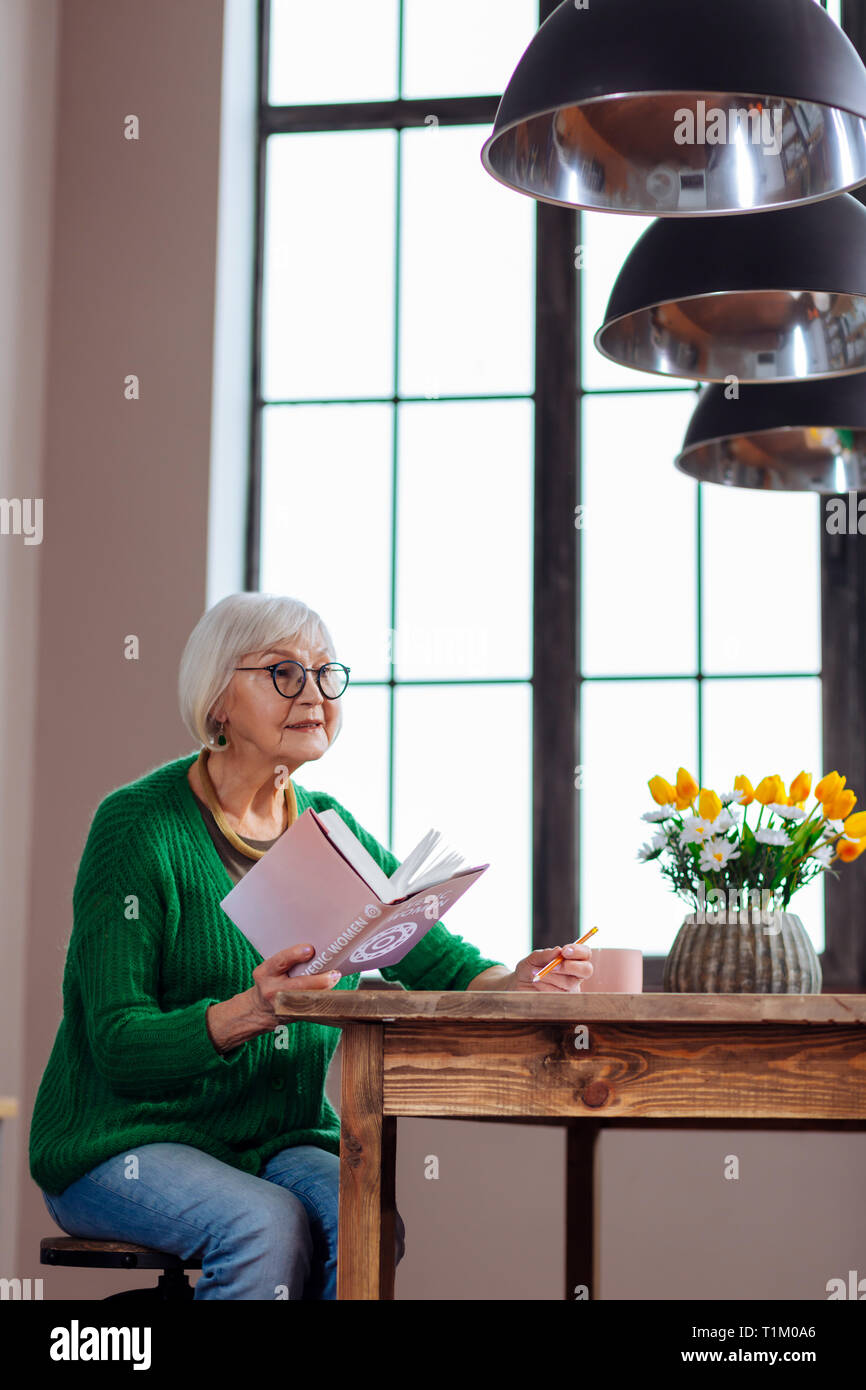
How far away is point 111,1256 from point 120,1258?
0.01 m

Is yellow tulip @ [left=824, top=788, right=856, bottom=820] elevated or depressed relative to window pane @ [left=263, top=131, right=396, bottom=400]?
depressed

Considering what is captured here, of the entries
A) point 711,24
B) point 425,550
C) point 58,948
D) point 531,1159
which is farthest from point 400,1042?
point 425,550

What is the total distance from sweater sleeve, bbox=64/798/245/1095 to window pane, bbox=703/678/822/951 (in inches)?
69.4

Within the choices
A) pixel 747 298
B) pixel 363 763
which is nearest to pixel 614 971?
pixel 747 298

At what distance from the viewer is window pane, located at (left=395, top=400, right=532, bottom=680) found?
376 cm

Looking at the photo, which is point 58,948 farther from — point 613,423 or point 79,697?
point 613,423

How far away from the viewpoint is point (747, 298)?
2.24 metres

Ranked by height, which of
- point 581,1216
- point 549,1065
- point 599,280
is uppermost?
point 599,280

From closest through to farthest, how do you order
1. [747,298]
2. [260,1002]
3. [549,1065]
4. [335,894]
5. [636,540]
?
[549,1065] → [335,894] → [260,1002] → [747,298] → [636,540]

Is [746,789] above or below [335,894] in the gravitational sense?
above

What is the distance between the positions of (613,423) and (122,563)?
120 cm

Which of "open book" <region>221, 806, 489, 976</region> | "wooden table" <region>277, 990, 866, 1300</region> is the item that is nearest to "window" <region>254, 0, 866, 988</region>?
"open book" <region>221, 806, 489, 976</region>

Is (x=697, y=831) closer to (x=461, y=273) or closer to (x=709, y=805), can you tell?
(x=709, y=805)

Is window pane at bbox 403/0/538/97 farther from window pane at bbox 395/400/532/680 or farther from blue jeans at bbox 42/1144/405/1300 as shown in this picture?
blue jeans at bbox 42/1144/405/1300
